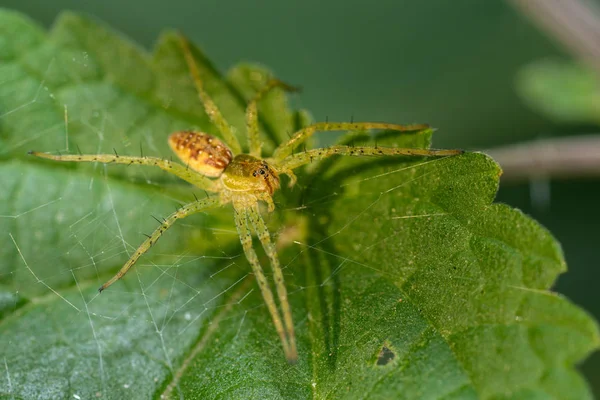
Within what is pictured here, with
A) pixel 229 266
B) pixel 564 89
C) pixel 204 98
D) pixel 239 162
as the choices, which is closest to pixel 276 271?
pixel 229 266

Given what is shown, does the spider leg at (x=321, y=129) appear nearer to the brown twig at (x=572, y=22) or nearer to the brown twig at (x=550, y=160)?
the brown twig at (x=550, y=160)

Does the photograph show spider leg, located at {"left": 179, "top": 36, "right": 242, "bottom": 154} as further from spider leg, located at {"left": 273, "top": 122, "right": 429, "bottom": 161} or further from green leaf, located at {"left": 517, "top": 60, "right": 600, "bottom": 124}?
green leaf, located at {"left": 517, "top": 60, "right": 600, "bottom": 124}

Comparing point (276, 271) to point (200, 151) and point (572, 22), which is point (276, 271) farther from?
point (572, 22)

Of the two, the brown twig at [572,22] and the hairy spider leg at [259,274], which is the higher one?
the brown twig at [572,22]

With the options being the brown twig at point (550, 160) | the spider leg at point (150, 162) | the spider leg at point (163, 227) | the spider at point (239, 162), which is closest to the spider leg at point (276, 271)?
the spider at point (239, 162)

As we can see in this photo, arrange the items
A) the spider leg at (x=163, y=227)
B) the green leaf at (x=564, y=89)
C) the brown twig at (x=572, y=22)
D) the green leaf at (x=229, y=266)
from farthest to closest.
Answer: the green leaf at (x=564, y=89) < the brown twig at (x=572, y=22) < the spider leg at (x=163, y=227) < the green leaf at (x=229, y=266)

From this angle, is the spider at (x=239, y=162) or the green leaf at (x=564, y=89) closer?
the spider at (x=239, y=162)
